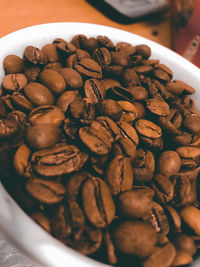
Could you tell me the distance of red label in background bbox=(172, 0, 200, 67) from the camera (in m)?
1.30

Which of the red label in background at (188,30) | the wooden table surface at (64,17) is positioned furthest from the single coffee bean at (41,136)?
the red label in background at (188,30)

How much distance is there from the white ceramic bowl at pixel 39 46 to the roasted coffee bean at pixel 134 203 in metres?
0.14

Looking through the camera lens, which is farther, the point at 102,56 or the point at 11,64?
the point at 102,56

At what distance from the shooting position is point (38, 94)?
709 mm

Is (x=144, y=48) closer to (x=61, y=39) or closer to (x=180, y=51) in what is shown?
(x=61, y=39)

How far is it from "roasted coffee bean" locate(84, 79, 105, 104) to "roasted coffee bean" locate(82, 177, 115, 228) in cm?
30

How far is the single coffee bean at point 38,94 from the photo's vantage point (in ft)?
2.33

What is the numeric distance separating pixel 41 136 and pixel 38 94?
0.58 ft

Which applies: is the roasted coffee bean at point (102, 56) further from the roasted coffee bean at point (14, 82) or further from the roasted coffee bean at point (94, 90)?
the roasted coffee bean at point (14, 82)

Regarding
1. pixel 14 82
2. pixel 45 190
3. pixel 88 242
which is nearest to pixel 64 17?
pixel 14 82

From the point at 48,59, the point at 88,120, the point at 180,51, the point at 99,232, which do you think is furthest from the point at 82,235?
the point at 180,51

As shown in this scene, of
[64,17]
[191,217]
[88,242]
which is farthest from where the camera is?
[64,17]

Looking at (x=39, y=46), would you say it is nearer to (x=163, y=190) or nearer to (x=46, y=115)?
(x=46, y=115)

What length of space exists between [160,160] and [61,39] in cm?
60
